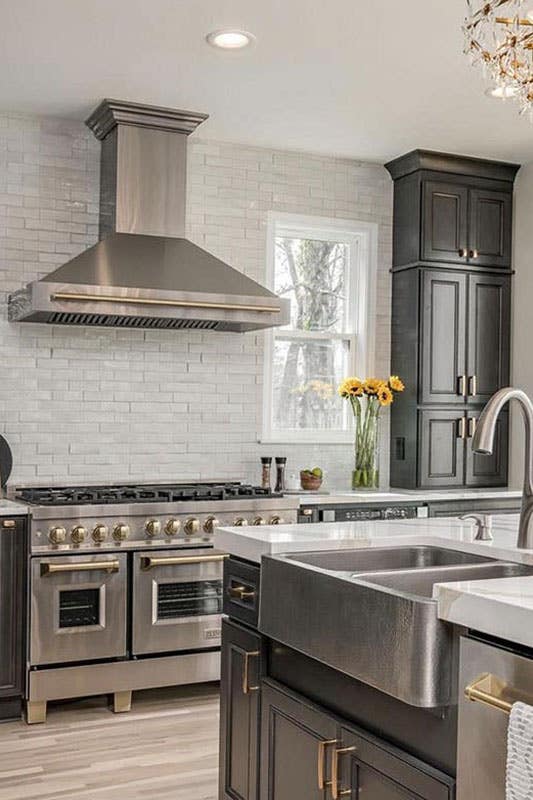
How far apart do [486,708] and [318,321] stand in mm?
4320

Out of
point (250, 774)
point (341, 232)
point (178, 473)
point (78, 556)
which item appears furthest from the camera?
point (341, 232)

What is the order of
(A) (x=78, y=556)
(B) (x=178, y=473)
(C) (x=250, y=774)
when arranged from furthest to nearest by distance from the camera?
(B) (x=178, y=473) → (A) (x=78, y=556) → (C) (x=250, y=774)

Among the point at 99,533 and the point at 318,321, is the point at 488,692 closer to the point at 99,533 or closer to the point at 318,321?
the point at 99,533

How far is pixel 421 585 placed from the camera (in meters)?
2.42

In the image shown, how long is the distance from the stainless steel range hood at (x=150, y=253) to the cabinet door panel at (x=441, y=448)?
1284mm

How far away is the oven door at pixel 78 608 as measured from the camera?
4289 millimetres

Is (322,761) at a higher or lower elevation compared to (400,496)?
lower

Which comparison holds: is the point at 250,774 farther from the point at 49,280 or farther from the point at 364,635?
the point at 49,280

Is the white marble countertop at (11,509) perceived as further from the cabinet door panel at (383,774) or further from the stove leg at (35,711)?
the cabinet door panel at (383,774)

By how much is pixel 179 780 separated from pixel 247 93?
319 centimetres

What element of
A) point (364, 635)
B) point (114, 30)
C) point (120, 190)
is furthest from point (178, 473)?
point (364, 635)

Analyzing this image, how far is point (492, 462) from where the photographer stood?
6.04 m

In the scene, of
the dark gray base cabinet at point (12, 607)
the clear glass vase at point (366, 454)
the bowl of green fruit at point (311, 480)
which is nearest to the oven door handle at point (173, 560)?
the dark gray base cabinet at point (12, 607)

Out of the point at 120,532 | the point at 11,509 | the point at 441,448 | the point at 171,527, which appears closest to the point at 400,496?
the point at 441,448
